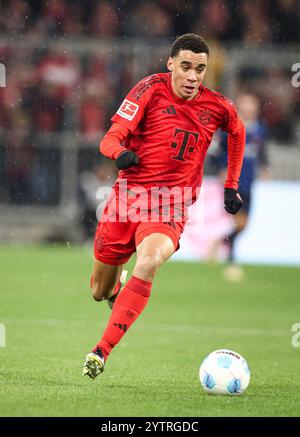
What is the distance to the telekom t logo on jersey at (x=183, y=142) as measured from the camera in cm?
655

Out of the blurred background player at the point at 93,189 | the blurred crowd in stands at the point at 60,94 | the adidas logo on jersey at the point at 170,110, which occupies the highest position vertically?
the blurred crowd in stands at the point at 60,94

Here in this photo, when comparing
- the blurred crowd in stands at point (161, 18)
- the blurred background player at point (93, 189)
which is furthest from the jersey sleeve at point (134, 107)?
the blurred crowd in stands at point (161, 18)

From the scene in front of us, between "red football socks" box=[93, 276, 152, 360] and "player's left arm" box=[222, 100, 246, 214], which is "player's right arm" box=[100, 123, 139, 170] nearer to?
"red football socks" box=[93, 276, 152, 360]

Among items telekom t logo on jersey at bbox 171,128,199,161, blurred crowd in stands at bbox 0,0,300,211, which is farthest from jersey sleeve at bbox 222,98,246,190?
blurred crowd in stands at bbox 0,0,300,211

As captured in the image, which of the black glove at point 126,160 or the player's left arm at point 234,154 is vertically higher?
the player's left arm at point 234,154

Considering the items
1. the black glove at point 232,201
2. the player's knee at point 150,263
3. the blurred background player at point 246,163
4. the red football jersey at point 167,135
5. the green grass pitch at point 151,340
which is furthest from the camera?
the blurred background player at point 246,163

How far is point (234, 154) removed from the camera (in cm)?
695

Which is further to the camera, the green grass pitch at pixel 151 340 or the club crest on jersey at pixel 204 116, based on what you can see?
the club crest on jersey at pixel 204 116

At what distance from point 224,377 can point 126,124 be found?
175 cm

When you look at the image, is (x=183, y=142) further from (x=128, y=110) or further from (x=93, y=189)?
(x=93, y=189)

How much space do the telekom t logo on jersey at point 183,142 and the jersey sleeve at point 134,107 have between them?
0.28 m

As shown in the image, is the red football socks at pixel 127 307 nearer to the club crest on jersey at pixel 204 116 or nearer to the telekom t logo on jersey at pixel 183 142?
the telekom t logo on jersey at pixel 183 142

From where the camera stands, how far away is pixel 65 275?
12977 mm
